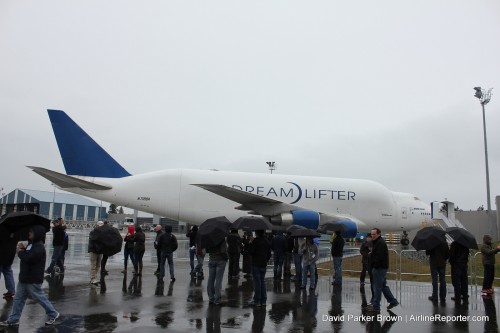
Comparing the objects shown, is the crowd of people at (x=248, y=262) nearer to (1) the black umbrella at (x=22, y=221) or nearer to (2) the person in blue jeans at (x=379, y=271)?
(2) the person in blue jeans at (x=379, y=271)

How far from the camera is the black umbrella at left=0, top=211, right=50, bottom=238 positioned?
771 cm

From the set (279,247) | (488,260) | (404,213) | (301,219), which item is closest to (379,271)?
(488,260)

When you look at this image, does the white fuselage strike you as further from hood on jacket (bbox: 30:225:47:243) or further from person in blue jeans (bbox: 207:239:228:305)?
hood on jacket (bbox: 30:225:47:243)

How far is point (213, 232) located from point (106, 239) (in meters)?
4.49

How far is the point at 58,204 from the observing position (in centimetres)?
9600

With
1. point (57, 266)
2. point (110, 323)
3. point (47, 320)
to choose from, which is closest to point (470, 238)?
point (110, 323)

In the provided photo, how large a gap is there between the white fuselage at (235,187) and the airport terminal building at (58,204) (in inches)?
2814

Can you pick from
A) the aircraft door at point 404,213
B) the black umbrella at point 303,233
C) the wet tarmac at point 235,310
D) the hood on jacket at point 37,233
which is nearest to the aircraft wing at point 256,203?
the aircraft door at point 404,213

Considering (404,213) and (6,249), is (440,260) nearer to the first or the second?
(6,249)

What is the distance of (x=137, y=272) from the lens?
13891 millimetres

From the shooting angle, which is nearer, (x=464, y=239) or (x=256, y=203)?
(x=464, y=239)

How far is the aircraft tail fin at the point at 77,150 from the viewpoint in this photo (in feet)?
68.5

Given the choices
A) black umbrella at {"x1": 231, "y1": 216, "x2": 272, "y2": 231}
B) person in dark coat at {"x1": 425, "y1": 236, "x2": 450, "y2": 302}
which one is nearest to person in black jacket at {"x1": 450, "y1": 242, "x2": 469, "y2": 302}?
person in dark coat at {"x1": 425, "y1": 236, "x2": 450, "y2": 302}

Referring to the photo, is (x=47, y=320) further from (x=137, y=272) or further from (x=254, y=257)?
(x=137, y=272)
